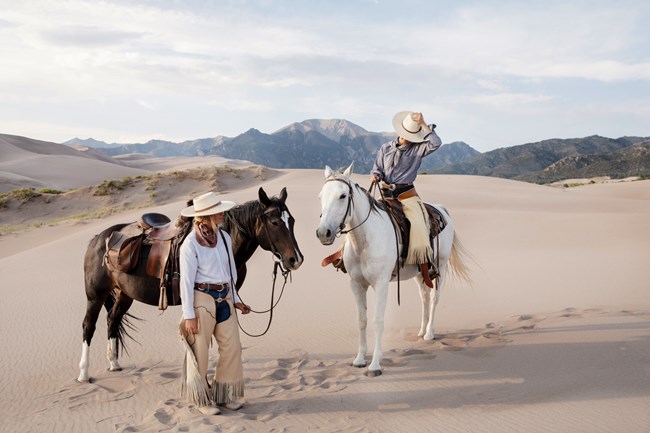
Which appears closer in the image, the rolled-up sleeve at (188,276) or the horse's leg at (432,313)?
the rolled-up sleeve at (188,276)

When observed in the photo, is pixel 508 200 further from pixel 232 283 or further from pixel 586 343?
pixel 232 283

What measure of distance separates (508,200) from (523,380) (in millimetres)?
21669

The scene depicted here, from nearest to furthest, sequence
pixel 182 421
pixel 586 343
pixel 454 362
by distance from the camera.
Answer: pixel 182 421 → pixel 454 362 → pixel 586 343

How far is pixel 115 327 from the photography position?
21.2 feet

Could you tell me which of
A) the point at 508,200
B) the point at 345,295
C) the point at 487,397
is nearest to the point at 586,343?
the point at 487,397

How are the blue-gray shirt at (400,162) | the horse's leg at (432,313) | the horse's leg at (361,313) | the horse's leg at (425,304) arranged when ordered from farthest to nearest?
the horse's leg at (425,304)
the horse's leg at (432,313)
the blue-gray shirt at (400,162)
the horse's leg at (361,313)

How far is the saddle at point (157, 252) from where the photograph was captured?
5.49m

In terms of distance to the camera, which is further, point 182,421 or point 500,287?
point 500,287

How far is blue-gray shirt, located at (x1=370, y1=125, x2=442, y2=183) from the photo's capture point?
6.81 metres

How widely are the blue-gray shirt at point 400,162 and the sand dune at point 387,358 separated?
2418 mm

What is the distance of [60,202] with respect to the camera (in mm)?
27547

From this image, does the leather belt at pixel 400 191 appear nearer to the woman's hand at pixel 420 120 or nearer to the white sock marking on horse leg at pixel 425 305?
the woman's hand at pixel 420 120

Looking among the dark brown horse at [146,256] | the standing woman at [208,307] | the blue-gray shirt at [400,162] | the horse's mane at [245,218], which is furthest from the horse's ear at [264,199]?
the blue-gray shirt at [400,162]

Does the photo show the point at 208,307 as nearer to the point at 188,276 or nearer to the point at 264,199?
the point at 188,276
